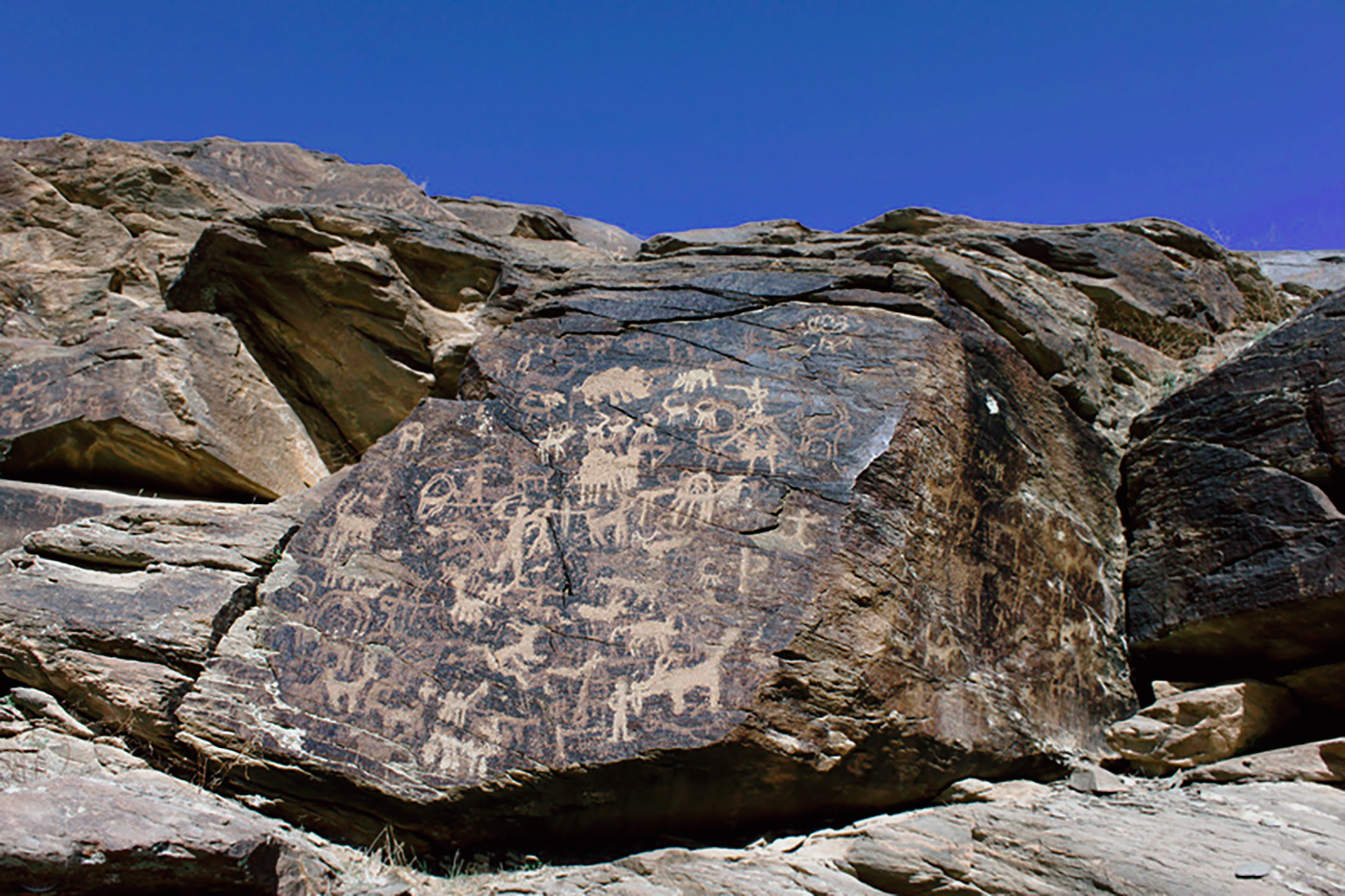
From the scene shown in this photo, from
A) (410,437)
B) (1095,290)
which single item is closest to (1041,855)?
(410,437)

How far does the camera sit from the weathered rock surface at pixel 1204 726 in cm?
441

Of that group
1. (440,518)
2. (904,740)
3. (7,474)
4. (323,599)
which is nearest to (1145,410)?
(904,740)

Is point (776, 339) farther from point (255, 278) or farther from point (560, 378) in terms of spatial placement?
point (255, 278)

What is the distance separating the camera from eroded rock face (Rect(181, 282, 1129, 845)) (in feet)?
13.2

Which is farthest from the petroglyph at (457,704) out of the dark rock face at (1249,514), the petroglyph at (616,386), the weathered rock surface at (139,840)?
the dark rock face at (1249,514)

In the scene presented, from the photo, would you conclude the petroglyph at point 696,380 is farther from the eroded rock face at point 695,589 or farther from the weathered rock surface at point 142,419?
the weathered rock surface at point 142,419

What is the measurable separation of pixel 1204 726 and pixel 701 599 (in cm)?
248

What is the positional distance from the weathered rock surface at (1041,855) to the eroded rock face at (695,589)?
271mm

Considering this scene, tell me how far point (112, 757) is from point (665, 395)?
3106 millimetres

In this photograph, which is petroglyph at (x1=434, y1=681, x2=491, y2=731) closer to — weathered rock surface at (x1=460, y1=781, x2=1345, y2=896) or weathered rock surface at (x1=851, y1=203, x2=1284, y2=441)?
weathered rock surface at (x1=460, y1=781, x2=1345, y2=896)

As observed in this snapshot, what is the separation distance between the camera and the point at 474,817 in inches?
159

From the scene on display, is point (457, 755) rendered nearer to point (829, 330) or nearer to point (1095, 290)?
point (829, 330)

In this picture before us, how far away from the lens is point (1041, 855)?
137 inches

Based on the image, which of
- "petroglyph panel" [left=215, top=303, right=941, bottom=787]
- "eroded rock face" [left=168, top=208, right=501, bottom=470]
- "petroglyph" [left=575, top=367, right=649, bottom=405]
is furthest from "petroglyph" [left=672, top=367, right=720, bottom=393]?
"eroded rock face" [left=168, top=208, right=501, bottom=470]
